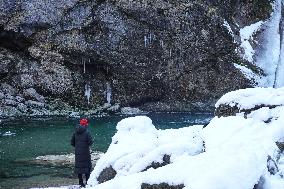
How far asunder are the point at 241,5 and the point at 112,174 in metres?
42.4

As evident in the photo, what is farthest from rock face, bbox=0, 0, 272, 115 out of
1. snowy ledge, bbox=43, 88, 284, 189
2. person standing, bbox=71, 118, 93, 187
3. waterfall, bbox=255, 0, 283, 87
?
person standing, bbox=71, 118, 93, 187

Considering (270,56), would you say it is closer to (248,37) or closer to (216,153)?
(248,37)

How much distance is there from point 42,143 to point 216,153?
21.3 meters

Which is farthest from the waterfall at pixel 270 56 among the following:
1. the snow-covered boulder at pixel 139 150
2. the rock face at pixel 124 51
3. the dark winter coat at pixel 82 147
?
the dark winter coat at pixel 82 147

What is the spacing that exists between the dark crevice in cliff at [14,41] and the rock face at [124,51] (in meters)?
0.10

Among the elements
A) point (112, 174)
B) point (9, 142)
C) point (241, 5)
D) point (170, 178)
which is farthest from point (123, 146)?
point (241, 5)

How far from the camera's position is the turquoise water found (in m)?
17.0

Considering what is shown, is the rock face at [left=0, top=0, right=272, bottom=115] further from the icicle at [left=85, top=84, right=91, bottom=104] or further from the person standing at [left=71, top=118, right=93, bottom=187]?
the person standing at [left=71, top=118, right=93, bottom=187]

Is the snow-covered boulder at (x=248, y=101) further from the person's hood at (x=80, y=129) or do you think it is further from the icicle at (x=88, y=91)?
the icicle at (x=88, y=91)

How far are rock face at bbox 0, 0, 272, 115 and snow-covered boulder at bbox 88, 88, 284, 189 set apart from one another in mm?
32123

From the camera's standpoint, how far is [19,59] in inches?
1761

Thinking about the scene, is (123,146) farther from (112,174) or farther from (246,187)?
(246,187)

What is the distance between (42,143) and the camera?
27391 millimetres

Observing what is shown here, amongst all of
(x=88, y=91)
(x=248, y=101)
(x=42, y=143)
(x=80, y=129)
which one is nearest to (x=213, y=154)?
(x=248, y=101)
